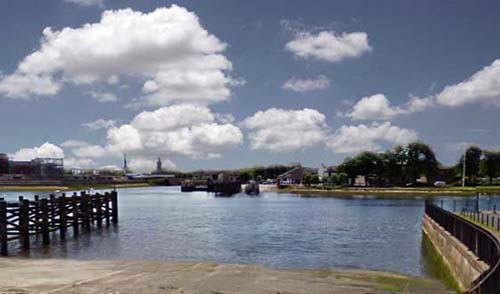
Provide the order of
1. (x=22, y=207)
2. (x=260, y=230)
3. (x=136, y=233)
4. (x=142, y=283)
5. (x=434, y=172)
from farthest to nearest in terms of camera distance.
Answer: (x=434, y=172), (x=260, y=230), (x=136, y=233), (x=22, y=207), (x=142, y=283)

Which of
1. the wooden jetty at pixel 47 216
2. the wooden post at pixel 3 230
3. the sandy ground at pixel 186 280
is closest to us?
the sandy ground at pixel 186 280

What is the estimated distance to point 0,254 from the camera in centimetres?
3400

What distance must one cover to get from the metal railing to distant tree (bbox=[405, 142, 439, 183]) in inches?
A: 6385

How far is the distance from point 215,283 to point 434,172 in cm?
18090

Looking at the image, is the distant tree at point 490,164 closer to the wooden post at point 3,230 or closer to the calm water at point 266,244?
the calm water at point 266,244

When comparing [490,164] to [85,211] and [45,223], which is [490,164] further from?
[45,223]

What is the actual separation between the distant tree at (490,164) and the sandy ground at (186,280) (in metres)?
172

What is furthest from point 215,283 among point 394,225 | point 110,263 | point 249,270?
point 394,225

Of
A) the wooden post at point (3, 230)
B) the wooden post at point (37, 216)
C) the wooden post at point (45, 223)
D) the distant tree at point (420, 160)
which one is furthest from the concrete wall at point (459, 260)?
the distant tree at point (420, 160)

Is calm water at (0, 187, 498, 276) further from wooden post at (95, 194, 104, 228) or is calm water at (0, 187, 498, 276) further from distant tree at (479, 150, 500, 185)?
distant tree at (479, 150, 500, 185)

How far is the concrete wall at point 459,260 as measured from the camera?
778 inches

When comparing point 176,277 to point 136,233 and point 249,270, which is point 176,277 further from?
point 136,233

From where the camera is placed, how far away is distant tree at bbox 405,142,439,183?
624ft

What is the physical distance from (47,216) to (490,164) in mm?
168606
